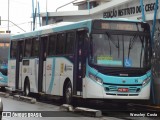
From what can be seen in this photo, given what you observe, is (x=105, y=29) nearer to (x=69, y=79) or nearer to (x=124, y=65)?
(x=124, y=65)

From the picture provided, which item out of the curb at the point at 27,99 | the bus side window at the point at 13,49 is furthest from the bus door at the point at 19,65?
the curb at the point at 27,99

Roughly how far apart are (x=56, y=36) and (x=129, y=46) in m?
4.05

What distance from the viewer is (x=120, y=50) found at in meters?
16.3

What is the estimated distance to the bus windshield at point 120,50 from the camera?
16172 millimetres

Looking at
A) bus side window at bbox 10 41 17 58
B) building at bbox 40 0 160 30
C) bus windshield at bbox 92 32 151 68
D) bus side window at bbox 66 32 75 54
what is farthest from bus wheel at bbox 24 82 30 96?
bus windshield at bbox 92 32 151 68

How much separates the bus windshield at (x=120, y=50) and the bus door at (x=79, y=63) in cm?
62

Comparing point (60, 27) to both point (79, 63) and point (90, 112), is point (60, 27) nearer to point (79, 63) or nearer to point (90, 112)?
point (79, 63)

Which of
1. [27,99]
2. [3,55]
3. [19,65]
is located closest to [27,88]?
[19,65]

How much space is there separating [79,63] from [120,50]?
1.63 m

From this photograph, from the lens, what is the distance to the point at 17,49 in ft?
80.7

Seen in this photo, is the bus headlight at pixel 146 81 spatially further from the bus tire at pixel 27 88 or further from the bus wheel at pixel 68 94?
the bus tire at pixel 27 88

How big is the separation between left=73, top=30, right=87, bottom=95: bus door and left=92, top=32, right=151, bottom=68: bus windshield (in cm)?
62

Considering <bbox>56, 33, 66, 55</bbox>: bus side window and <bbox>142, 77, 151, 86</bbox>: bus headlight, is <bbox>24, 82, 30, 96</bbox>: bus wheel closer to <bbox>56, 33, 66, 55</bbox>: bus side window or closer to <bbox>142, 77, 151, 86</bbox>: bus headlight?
<bbox>56, 33, 66, 55</bbox>: bus side window

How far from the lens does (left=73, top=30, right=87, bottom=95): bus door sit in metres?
16.7
